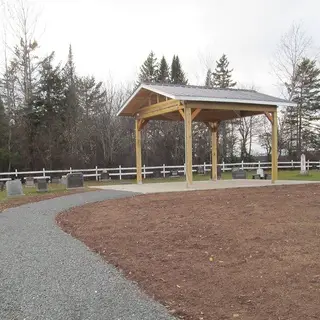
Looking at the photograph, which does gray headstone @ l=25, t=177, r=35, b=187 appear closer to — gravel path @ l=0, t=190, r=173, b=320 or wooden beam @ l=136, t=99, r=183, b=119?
wooden beam @ l=136, t=99, r=183, b=119

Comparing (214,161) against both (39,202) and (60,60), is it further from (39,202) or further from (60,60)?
(60,60)

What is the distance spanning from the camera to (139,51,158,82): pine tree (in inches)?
1583

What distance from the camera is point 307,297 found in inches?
137

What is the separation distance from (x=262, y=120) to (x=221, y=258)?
133 ft

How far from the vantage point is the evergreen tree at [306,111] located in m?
39.8

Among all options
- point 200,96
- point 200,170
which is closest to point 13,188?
point 200,96

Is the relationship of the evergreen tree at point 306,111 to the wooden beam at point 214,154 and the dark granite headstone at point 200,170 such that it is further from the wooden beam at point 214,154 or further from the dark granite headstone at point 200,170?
the wooden beam at point 214,154

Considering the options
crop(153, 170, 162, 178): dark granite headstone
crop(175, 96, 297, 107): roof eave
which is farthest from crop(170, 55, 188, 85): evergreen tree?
crop(175, 96, 297, 107): roof eave

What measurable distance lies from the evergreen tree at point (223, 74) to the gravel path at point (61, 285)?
39.5 m

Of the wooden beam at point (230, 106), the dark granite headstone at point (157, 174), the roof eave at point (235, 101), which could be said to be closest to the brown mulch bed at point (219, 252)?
the roof eave at point (235, 101)

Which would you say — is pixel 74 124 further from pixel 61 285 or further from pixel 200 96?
pixel 61 285

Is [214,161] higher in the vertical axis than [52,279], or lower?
higher

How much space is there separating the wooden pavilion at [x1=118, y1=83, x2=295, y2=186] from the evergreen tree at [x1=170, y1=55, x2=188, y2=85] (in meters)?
20.9

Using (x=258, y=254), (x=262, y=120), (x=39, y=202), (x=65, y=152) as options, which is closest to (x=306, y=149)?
(x=262, y=120)
